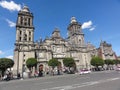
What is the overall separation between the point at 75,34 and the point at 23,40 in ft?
82.3

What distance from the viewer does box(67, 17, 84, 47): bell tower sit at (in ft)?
225

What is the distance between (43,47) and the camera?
59.1 m

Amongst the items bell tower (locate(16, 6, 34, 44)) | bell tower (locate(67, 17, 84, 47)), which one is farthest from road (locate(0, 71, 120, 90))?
bell tower (locate(67, 17, 84, 47))

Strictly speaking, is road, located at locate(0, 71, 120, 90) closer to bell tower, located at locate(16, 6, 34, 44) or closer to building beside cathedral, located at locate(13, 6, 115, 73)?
building beside cathedral, located at locate(13, 6, 115, 73)

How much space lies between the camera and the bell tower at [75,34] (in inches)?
2701

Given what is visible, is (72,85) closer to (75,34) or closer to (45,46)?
(45,46)

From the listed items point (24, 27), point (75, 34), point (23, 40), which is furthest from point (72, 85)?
point (75, 34)

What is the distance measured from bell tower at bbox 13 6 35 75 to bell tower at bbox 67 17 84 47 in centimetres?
2119

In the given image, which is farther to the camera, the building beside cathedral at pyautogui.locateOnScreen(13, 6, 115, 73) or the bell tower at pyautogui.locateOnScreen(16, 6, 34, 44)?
the bell tower at pyautogui.locateOnScreen(16, 6, 34, 44)

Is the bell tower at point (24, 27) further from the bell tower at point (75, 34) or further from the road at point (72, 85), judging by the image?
the road at point (72, 85)

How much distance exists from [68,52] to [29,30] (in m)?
18.9

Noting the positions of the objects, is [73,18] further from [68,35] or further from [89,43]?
[89,43]


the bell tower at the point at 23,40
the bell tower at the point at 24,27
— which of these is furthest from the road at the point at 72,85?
the bell tower at the point at 24,27

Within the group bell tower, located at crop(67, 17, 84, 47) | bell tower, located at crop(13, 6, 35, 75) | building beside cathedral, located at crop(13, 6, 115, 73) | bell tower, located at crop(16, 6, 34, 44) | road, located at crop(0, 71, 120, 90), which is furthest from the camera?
bell tower, located at crop(67, 17, 84, 47)
